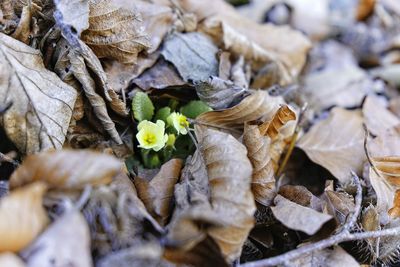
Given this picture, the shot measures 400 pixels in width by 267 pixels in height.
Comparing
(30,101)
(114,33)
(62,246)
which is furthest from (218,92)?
(62,246)

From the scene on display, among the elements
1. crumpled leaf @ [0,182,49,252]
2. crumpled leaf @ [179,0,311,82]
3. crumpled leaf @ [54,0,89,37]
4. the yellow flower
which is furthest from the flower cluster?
crumpled leaf @ [179,0,311,82]

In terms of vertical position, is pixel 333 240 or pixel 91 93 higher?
pixel 91 93

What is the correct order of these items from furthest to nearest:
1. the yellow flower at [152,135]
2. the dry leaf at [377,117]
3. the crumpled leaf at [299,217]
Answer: the dry leaf at [377,117] < the yellow flower at [152,135] < the crumpled leaf at [299,217]

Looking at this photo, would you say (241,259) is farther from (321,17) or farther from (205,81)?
(321,17)

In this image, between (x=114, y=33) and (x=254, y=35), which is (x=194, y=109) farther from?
(x=254, y=35)

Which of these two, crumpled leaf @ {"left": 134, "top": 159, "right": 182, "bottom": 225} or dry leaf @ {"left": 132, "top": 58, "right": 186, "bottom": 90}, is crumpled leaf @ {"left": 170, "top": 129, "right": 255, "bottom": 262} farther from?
dry leaf @ {"left": 132, "top": 58, "right": 186, "bottom": 90}

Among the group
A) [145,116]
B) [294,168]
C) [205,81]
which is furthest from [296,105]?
[145,116]

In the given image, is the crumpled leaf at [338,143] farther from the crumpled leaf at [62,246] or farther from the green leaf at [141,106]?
the crumpled leaf at [62,246]

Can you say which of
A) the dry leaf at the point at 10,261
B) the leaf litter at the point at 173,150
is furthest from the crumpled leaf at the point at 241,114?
the dry leaf at the point at 10,261
